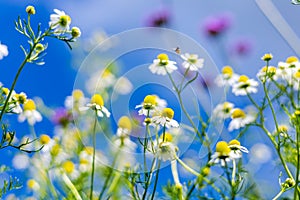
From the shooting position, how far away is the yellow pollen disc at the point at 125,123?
1817 mm

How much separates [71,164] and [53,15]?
1127 millimetres

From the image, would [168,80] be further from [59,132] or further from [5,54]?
[59,132]

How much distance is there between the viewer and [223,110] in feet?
7.57

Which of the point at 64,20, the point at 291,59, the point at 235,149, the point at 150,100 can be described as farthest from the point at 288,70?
the point at 64,20

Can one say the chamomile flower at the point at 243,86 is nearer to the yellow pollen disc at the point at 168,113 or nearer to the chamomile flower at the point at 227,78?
the chamomile flower at the point at 227,78

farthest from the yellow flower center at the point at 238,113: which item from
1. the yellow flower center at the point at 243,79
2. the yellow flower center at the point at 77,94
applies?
the yellow flower center at the point at 77,94

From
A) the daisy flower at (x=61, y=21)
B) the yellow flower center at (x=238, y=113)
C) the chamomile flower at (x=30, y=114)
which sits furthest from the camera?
the yellow flower center at (x=238, y=113)

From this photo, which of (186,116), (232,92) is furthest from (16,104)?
(232,92)

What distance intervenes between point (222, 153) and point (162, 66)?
0.49 meters

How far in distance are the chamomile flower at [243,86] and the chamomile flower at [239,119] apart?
0.29ft

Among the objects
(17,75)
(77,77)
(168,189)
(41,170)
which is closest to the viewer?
(17,75)

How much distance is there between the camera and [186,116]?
1.92 m

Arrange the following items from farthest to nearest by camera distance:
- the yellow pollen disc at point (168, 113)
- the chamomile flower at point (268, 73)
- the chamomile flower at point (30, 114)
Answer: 1. the chamomile flower at point (30, 114)
2. the chamomile flower at point (268, 73)
3. the yellow pollen disc at point (168, 113)

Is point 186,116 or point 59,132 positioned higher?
point 59,132
